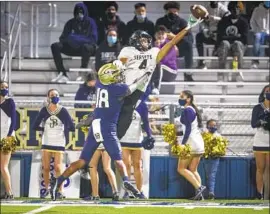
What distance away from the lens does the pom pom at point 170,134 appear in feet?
51.0

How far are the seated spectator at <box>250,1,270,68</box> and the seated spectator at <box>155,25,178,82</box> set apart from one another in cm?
185

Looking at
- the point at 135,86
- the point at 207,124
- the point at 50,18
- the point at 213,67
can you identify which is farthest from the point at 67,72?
the point at 135,86

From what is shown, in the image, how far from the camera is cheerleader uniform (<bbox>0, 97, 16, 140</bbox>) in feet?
50.2

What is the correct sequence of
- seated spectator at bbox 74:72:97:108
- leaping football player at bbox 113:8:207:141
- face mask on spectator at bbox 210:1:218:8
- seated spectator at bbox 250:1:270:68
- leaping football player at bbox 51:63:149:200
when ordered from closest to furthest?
leaping football player at bbox 51:63:149:200
leaping football player at bbox 113:8:207:141
seated spectator at bbox 74:72:97:108
seated spectator at bbox 250:1:270:68
face mask on spectator at bbox 210:1:218:8

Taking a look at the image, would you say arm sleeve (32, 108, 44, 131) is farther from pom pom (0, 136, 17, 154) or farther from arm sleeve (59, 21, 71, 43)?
arm sleeve (59, 21, 71, 43)

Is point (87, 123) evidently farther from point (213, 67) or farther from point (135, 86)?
point (213, 67)

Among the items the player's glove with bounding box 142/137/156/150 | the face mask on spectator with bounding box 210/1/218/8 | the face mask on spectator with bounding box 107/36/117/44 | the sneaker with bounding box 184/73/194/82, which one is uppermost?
the face mask on spectator with bounding box 210/1/218/8

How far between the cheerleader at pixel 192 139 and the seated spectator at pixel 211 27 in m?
3.76

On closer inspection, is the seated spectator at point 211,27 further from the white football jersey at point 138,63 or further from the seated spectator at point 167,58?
the white football jersey at point 138,63

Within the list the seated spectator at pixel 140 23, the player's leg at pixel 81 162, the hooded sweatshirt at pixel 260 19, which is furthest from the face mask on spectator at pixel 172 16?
the player's leg at pixel 81 162

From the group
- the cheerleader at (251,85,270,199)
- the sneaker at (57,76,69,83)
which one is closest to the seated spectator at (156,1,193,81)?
the sneaker at (57,76,69,83)

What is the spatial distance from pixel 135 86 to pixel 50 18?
6.50 m

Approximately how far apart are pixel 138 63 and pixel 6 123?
7.20 ft

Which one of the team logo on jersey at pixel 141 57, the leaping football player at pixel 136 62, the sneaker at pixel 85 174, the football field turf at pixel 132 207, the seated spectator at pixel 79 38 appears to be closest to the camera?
the football field turf at pixel 132 207
